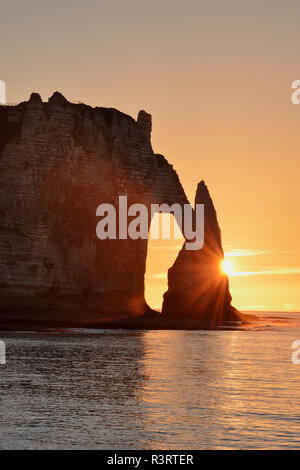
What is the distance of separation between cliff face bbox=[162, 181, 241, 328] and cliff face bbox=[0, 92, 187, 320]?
6.56 m

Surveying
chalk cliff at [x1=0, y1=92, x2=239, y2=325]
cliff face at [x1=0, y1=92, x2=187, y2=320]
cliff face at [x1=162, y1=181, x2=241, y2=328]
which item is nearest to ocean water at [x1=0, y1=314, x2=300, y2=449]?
chalk cliff at [x1=0, y1=92, x2=239, y2=325]

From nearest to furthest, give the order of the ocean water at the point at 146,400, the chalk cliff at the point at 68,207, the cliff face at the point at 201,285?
the ocean water at the point at 146,400
the chalk cliff at the point at 68,207
the cliff face at the point at 201,285

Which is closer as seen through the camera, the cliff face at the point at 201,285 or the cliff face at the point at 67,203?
the cliff face at the point at 67,203

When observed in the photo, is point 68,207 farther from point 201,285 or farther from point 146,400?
point 146,400

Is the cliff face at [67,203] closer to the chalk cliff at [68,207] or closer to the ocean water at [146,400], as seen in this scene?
the chalk cliff at [68,207]

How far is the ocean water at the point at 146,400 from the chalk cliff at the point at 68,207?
5359 cm

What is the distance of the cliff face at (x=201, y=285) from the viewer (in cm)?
14934

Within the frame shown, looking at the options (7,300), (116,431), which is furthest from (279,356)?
(7,300)

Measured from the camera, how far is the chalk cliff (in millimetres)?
132500

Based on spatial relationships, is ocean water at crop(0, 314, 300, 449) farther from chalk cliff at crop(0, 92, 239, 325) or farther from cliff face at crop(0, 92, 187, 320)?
cliff face at crop(0, 92, 187, 320)

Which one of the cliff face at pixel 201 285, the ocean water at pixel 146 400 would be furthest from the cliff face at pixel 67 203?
the ocean water at pixel 146 400

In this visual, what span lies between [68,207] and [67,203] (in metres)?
0.71

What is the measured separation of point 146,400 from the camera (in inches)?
1729

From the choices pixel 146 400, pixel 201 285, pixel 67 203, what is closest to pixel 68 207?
pixel 67 203
